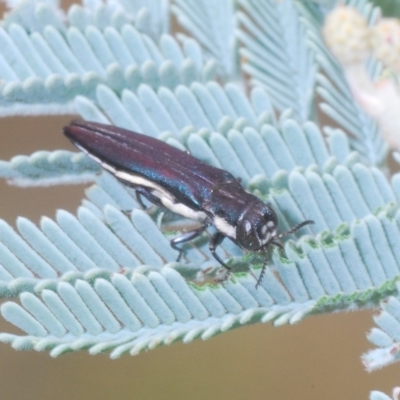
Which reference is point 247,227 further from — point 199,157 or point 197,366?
point 197,366

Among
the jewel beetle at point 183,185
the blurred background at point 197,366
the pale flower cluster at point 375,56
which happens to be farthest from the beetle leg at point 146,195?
the blurred background at point 197,366

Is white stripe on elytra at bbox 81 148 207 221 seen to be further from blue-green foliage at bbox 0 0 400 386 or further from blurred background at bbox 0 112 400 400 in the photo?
blurred background at bbox 0 112 400 400

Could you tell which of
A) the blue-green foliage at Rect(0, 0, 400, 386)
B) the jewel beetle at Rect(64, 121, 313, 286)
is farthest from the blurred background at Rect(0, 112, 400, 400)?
the blue-green foliage at Rect(0, 0, 400, 386)

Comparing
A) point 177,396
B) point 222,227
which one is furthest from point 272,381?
point 222,227

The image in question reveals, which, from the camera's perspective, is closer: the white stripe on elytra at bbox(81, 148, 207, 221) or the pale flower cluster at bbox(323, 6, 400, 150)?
the pale flower cluster at bbox(323, 6, 400, 150)

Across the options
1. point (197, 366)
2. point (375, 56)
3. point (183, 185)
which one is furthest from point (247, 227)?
point (197, 366)

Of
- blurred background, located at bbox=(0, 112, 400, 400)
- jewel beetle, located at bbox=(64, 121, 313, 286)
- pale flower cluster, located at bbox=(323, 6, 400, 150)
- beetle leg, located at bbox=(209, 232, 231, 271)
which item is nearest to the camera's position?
pale flower cluster, located at bbox=(323, 6, 400, 150)

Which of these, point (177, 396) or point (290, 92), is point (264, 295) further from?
point (177, 396)

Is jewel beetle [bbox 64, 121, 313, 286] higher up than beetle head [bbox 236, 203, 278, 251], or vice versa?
jewel beetle [bbox 64, 121, 313, 286]

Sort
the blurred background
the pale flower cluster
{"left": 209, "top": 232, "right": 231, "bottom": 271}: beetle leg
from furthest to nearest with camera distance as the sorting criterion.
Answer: the blurred background, {"left": 209, "top": 232, "right": 231, "bottom": 271}: beetle leg, the pale flower cluster
